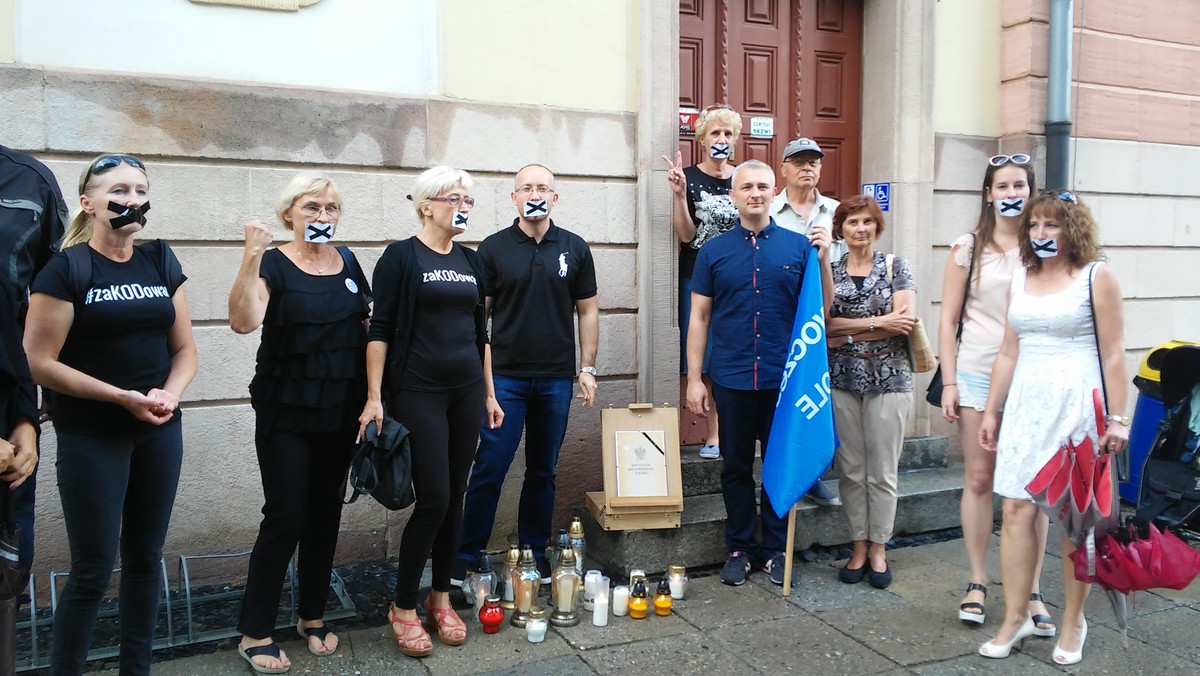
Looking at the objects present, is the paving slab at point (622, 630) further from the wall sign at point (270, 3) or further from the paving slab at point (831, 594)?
the wall sign at point (270, 3)

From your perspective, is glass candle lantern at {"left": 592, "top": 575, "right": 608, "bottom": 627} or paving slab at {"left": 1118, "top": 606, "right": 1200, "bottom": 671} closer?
paving slab at {"left": 1118, "top": 606, "right": 1200, "bottom": 671}

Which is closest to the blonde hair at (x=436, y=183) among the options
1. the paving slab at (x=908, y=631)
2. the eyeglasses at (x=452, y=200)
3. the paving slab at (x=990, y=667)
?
the eyeglasses at (x=452, y=200)

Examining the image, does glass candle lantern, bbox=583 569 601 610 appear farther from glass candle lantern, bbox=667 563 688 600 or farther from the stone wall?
the stone wall

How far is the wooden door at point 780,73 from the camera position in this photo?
630 centimetres

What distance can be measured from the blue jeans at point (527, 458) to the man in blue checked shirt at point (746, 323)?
2.27 ft

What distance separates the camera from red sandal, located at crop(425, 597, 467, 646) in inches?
163

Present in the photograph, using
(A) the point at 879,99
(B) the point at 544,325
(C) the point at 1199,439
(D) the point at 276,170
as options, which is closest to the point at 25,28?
(D) the point at 276,170

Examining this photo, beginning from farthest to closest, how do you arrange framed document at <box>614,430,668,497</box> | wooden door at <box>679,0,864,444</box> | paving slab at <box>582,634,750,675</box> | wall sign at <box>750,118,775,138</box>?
wall sign at <box>750,118,775,138</box> < wooden door at <box>679,0,864,444</box> < framed document at <box>614,430,668,497</box> < paving slab at <box>582,634,750,675</box>

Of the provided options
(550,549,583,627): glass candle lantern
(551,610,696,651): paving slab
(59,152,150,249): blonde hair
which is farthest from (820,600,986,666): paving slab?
(59,152,150,249): blonde hair

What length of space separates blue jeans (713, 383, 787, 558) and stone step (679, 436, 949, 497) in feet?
1.50

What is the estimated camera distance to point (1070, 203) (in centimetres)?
398

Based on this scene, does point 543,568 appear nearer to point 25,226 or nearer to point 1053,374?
point 1053,374

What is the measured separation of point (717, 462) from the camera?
5723mm

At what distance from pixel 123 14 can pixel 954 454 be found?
5.75m
